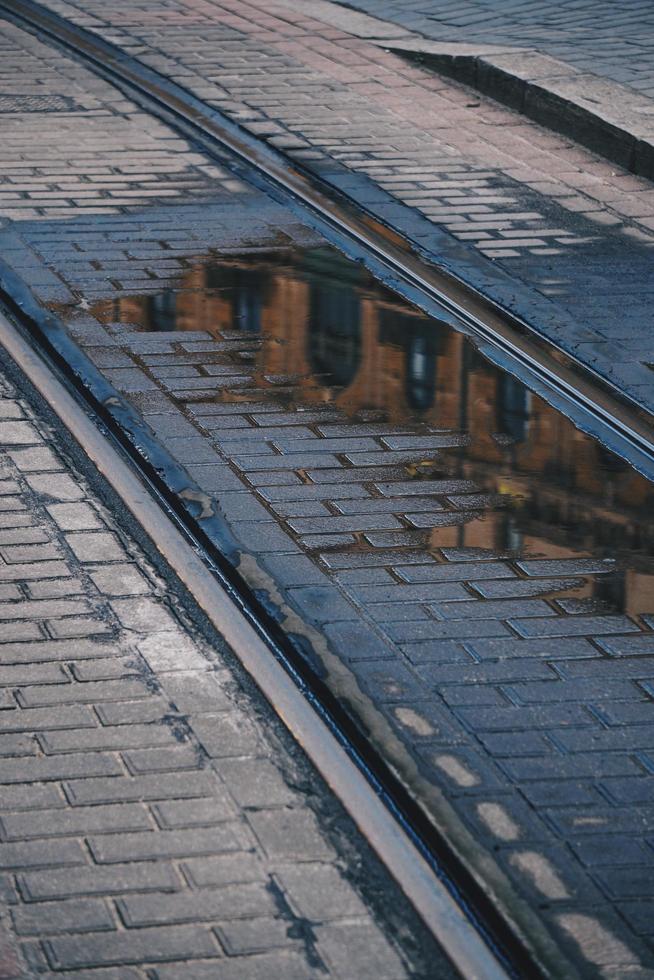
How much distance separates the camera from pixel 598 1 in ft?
41.4

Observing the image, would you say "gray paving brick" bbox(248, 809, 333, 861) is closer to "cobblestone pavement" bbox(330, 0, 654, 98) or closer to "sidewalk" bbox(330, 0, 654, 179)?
"sidewalk" bbox(330, 0, 654, 179)

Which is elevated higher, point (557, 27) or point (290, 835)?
point (557, 27)

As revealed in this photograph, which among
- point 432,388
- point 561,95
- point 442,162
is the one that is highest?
point 561,95

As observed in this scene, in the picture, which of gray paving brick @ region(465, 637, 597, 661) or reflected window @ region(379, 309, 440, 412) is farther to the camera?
reflected window @ region(379, 309, 440, 412)

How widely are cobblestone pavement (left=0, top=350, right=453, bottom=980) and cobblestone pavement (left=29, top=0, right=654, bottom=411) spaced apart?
249 cm

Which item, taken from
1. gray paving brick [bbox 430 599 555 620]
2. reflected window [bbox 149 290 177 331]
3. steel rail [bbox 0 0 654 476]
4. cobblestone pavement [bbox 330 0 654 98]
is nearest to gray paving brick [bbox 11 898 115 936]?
gray paving brick [bbox 430 599 555 620]

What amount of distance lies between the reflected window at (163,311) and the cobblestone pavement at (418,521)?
0.01 meters

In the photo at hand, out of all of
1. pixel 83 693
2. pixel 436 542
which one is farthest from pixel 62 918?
pixel 436 542

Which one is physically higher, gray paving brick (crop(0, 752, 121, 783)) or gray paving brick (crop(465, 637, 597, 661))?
gray paving brick (crop(0, 752, 121, 783))

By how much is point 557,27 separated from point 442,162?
11.9ft

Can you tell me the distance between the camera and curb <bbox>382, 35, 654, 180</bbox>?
8828 mm

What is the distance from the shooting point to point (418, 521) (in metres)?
4.68

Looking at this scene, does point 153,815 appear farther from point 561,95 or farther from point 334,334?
point 561,95

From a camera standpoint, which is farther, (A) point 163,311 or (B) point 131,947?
(A) point 163,311
